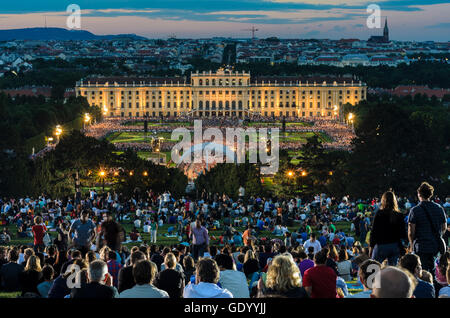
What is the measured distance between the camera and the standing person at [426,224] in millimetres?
10797

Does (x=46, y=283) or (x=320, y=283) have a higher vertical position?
(x=320, y=283)

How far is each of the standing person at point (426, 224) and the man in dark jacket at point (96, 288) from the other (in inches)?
189

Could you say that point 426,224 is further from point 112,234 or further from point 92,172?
point 92,172

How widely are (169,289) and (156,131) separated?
78.6 m

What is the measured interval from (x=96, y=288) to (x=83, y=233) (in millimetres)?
6028

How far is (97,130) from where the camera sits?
89625 mm

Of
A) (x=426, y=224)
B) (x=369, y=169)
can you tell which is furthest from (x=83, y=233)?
(x=369, y=169)

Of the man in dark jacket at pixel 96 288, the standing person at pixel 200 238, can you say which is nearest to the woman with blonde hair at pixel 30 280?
the man in dark jacket at pixel 96 288

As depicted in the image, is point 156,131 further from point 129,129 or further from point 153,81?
point 153,81

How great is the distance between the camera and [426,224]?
10844 mm

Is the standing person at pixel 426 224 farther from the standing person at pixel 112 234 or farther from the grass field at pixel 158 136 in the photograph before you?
the grass field at pixel 158 136

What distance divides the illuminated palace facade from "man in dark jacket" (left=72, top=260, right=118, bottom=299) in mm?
112024
